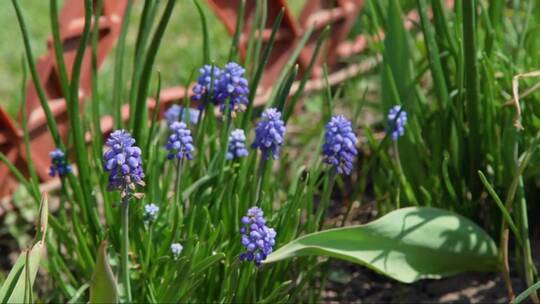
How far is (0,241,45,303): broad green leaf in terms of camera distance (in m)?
1.51

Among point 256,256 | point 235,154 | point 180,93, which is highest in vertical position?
point 180,93

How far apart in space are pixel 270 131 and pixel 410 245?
461 millimetres

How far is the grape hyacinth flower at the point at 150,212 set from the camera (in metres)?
1.81

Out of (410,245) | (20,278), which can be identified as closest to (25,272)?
(20,278)

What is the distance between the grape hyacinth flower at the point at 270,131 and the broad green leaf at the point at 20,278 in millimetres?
447

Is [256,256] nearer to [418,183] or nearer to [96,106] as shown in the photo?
Answer: [96,106]

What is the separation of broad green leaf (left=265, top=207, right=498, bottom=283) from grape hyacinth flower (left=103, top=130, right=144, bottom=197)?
390 mm

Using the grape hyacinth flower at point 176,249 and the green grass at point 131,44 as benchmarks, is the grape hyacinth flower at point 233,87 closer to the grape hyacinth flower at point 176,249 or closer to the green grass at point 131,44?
the grape hyacinth flower at point 176,249

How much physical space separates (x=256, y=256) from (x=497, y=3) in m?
0.91

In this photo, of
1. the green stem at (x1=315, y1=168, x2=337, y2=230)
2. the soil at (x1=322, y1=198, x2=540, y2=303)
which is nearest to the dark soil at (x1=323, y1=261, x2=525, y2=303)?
the soil at (x1=322, y1=198, x2=540, y2=303)

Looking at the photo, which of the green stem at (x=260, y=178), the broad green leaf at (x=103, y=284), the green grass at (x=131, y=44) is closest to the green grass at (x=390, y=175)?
the green stem at (x=260, y=178)

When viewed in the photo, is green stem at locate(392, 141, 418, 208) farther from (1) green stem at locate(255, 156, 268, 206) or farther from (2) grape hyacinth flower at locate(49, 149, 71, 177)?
(2) grape hyacinth flower at locate(49, 149, 71, 177)

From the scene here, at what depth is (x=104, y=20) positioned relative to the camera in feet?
8.82

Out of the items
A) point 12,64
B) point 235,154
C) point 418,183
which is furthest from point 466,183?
point 12,64
